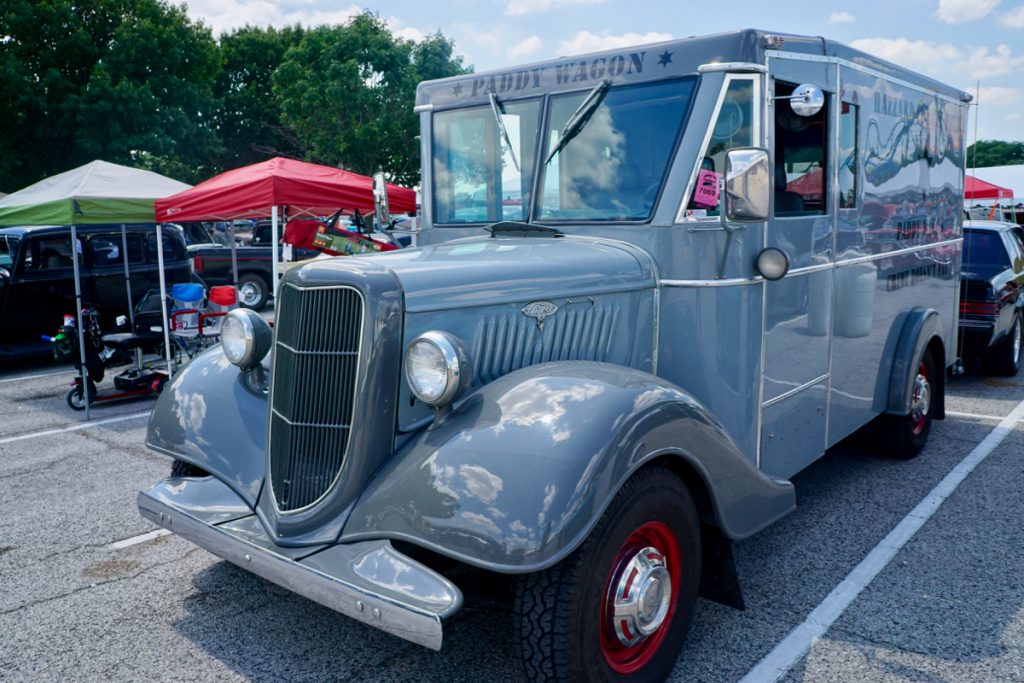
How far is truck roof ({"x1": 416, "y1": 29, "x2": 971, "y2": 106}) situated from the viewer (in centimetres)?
363

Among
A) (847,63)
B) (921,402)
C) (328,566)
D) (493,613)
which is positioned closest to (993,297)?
(921,402)

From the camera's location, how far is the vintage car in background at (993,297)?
324 inches

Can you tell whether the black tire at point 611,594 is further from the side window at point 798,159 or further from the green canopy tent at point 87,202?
the green canopy tent at point 87,202

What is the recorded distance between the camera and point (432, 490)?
2.63 meters

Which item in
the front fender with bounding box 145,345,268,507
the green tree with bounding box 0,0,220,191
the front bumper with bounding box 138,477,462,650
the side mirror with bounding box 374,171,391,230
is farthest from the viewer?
the green tree with bounding box 0,0,220,191

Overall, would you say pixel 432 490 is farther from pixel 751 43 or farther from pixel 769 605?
pixel 751 43

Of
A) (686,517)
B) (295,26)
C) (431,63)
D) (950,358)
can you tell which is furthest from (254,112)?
(686,517)

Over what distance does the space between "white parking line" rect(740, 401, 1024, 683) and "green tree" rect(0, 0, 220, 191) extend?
2190 centimetres

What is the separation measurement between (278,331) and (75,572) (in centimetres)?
195

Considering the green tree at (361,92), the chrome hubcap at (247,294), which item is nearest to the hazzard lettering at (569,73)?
the chrome hubcap at (247,294)

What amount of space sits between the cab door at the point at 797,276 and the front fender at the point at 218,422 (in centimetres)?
238

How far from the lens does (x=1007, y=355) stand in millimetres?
8906

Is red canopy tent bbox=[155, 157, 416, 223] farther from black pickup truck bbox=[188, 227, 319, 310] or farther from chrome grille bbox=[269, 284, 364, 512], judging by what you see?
black pickup truck bbox=[188, 227, 319, 310]

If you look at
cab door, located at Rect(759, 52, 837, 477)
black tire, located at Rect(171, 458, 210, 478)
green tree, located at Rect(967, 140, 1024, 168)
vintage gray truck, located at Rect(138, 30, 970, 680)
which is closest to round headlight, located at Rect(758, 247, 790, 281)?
vintage gray truck, located at Rect(138, 30, 970, 680)
